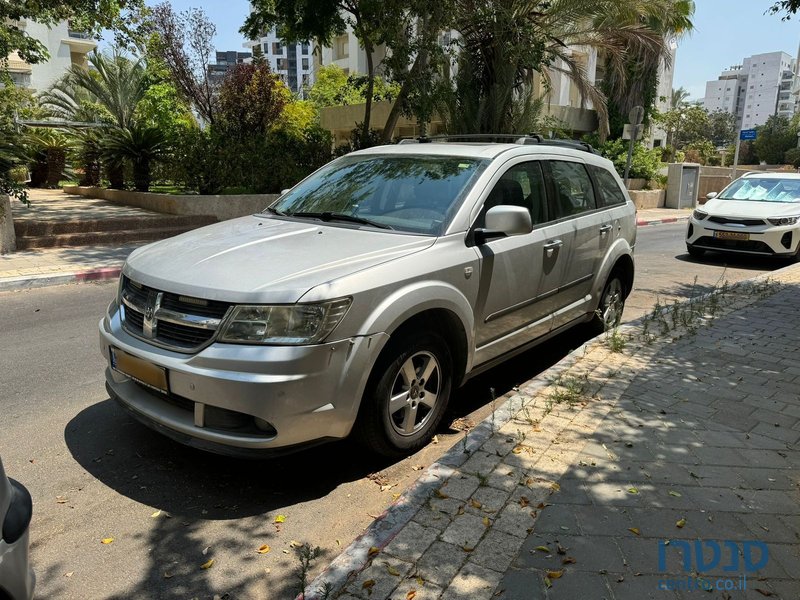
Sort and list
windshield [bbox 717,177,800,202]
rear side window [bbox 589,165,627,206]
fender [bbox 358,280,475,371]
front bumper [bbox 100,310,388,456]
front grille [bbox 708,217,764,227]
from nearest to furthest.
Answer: front bumper [bbox 100,310,388,456] → fender [bbox 358,280,475,371] → rear side window [bbox 589,165,627,206] → front grille [bbox 708,217,764,227] → windshield [bbox 717,177,800,202]

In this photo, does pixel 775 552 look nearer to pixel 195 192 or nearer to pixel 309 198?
pixel 309 198

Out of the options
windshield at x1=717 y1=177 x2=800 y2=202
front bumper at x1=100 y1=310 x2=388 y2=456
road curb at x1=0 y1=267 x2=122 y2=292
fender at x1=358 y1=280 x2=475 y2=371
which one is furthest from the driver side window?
windshield at x1=717 y1=177 x2=800 y2=202

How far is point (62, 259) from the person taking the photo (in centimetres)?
1006

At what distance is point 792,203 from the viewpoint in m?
11.4

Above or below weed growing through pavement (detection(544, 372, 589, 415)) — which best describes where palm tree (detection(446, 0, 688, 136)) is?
above

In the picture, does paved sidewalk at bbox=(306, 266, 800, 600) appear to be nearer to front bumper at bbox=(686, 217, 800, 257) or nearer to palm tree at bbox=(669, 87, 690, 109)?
front bumper at bbox=(686, 217, 800, 257)

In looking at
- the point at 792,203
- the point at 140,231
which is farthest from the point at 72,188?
the point at 792,203

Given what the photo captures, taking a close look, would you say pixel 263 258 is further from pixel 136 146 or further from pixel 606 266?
pixel 136 146

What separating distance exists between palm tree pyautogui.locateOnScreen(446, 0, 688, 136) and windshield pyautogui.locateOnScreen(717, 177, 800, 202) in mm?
5797

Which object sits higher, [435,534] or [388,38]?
[388,38]

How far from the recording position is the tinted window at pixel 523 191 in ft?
14.0

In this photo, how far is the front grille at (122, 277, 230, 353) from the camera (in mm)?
3027

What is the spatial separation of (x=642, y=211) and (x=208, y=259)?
81.0 feet

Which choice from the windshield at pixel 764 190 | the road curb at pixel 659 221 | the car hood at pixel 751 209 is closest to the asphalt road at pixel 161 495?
the car hood at pixel 751 209
